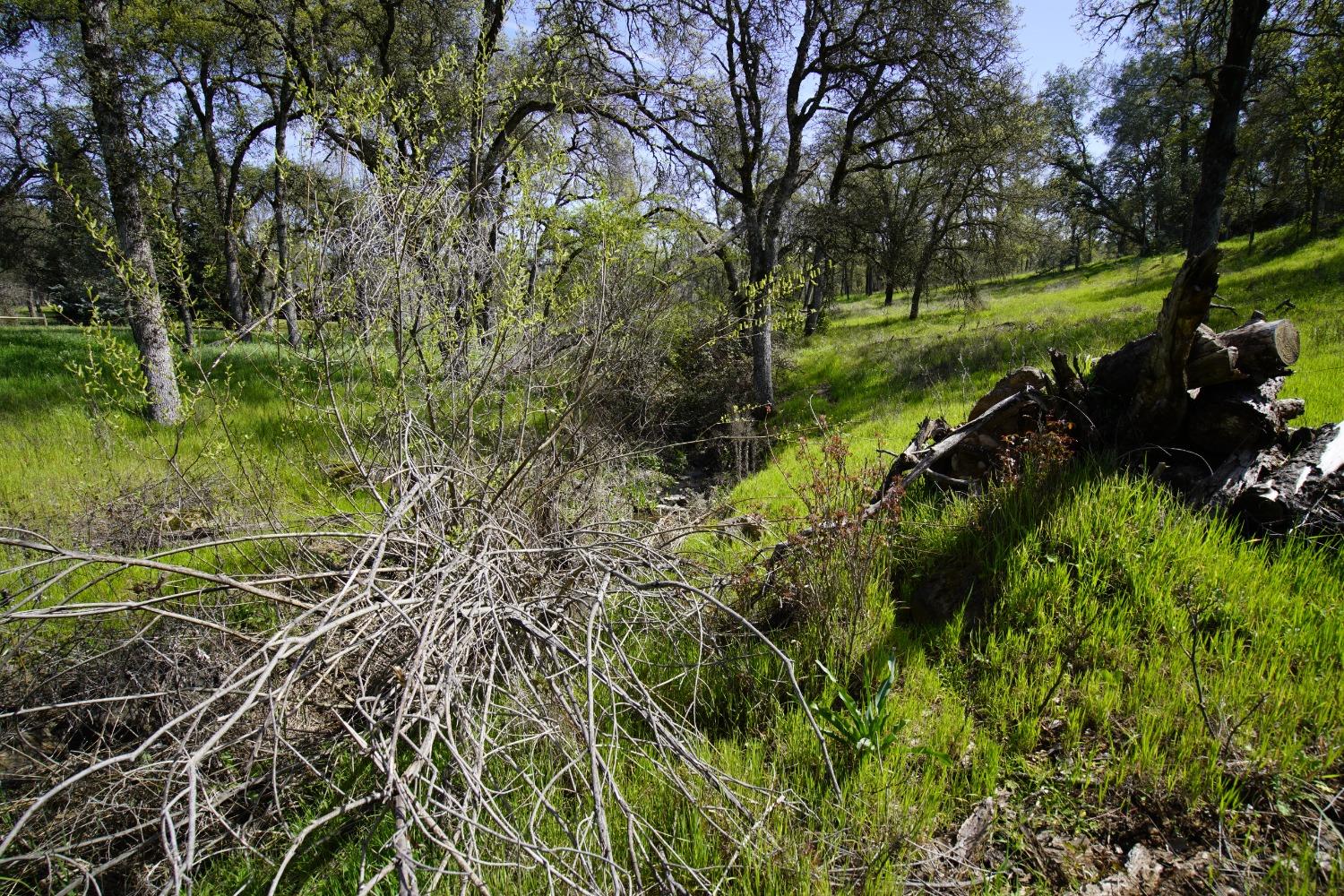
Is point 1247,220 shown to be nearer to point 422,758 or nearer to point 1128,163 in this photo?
point 1128,163

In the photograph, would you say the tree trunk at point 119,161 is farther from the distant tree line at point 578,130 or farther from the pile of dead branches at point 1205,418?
the pile of dead branches at point 1205,418

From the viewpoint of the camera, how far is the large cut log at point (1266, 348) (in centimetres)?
321

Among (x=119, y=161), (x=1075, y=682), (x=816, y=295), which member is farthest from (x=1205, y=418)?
(x=816, y=295)

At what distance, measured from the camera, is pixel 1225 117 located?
9.09 m

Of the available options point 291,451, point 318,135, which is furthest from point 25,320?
point 318,135

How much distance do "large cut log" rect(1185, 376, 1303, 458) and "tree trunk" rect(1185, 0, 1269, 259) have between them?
26.4ft

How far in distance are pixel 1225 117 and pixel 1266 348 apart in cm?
931

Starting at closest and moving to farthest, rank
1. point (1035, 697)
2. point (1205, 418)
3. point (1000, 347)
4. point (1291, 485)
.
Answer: point (1035, 697), point (1291, 485), point (1205, 418), point (1000, 347)

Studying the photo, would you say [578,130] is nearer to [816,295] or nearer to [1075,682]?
[1075,682]

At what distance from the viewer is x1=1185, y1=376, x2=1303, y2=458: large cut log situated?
318 centimetres

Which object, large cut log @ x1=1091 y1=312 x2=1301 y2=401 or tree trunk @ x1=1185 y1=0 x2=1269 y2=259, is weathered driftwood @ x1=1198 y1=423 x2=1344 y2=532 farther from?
tree trunk @ x1=1185 y1=0 x2=1269 y2=259

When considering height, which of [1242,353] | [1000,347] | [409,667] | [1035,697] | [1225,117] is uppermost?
[1225,117]

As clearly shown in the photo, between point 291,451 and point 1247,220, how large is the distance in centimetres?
3758

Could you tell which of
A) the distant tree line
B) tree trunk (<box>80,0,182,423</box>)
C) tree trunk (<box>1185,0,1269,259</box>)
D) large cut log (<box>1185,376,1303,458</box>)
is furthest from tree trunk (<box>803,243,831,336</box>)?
tree trunk (<box>80,0,182,423</box>)
